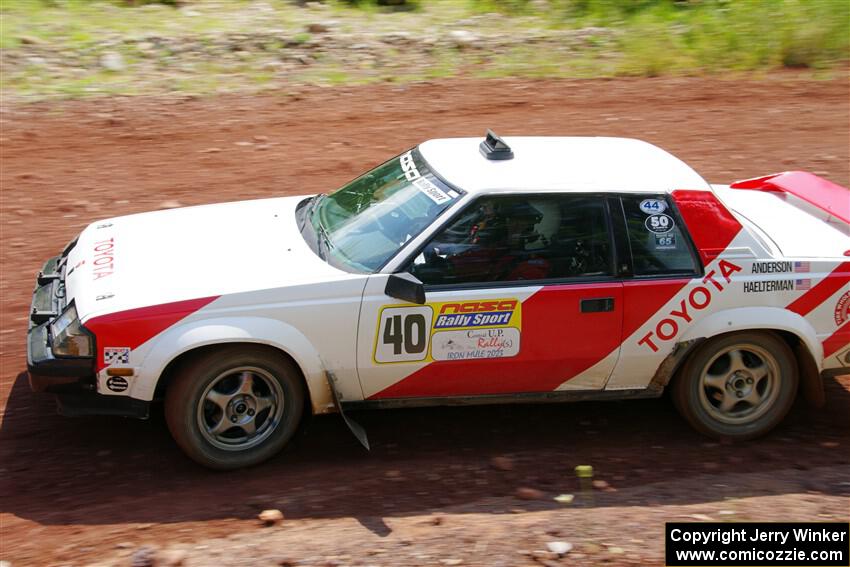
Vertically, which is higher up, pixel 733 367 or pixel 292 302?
pixel 292 302

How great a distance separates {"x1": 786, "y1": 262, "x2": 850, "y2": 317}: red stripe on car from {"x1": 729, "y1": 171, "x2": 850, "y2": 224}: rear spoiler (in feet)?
2.18

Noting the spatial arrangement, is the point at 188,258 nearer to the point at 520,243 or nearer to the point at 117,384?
the point at 117,384

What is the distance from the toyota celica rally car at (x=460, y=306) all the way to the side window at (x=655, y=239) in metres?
0.01

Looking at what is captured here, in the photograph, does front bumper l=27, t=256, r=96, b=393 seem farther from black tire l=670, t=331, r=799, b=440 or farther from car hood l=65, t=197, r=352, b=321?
black tire l=670, t=331, r=799, b=440

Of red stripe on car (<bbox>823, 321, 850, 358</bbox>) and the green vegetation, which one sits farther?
the green vegetation

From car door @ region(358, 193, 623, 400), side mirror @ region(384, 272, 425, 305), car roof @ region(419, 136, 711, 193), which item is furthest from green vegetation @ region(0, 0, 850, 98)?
side mirror @ region(384, 272, 425, 305)

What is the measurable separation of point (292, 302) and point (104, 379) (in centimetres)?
99

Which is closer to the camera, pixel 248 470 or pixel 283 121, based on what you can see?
pixel 248 470

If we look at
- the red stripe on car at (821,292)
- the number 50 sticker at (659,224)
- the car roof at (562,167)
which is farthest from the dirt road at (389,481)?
the car roof at (562,167)

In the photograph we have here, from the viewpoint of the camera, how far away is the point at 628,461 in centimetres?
558

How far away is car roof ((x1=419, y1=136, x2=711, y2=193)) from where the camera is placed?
5.36 metres

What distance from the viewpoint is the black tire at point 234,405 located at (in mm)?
4996

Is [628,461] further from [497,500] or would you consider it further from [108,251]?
[108,251]

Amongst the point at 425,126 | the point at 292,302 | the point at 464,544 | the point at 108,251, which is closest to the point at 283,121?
the point at 425,126
